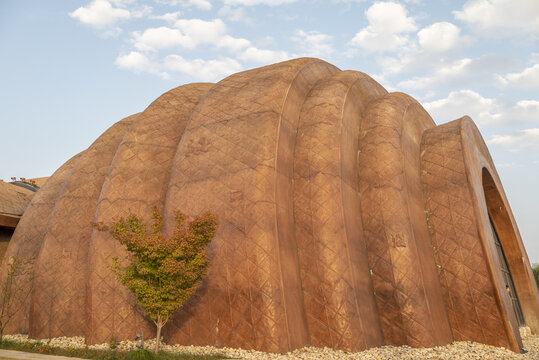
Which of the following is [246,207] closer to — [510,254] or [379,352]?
[379,352]

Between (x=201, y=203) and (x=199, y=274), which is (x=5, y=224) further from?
(x=199, y=274)

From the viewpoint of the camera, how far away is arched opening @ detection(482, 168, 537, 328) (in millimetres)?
18062

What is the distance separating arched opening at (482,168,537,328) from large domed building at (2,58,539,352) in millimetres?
4171

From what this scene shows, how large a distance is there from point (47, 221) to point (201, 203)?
7.84 meters

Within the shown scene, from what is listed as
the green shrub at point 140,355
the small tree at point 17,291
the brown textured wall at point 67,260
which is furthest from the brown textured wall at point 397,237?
the small tree at point 17,291

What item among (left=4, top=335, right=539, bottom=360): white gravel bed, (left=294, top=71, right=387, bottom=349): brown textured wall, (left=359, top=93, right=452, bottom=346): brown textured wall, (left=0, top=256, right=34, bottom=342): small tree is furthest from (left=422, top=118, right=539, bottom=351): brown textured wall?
(left=0, top=256, right=34, bottom=342): small tree

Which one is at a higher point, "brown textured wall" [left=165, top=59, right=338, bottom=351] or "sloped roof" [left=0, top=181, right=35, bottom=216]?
"sloped roof" [left=0, top=181, right=35, bottom=216]

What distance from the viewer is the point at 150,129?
51.5ft

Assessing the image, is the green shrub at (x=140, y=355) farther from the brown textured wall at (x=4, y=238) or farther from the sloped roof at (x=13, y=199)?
the sloped roof at (x=13, y=199)

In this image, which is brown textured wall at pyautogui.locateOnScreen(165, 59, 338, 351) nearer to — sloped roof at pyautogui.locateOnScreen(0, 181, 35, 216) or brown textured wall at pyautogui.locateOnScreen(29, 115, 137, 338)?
brown textured wall at pyautogui.locateOnScreen(29, 115, 137, 338)

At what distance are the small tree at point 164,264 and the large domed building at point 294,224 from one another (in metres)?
1.13

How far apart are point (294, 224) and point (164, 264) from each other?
13.9ft

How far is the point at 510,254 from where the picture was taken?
62.8 ft

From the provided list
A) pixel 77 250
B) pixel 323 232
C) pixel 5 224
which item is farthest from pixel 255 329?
pixel 5 224
